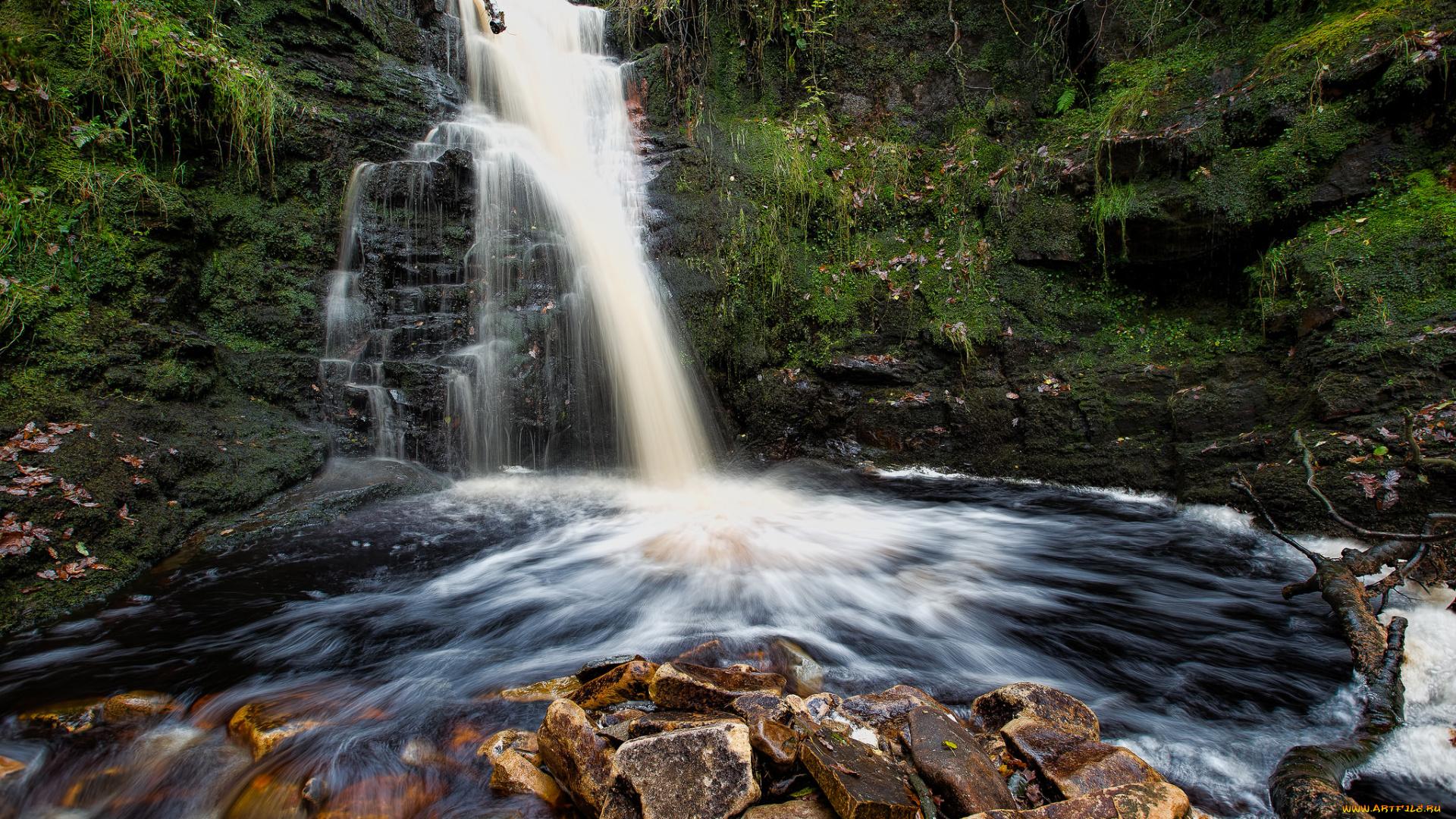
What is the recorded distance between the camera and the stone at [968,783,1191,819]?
1796 mm

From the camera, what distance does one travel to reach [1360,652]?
9.17ft

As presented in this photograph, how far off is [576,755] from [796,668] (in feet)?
4.36

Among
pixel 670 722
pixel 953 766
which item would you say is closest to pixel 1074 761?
pixel 953 766

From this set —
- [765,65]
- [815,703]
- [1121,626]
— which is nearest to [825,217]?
[765,65]

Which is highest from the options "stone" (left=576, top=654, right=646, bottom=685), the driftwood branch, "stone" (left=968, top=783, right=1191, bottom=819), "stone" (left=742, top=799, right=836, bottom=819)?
the driftwood branch

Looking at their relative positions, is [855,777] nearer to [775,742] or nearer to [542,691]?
[775,742]

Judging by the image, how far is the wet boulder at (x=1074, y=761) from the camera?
77.9 inches

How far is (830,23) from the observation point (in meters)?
9.16

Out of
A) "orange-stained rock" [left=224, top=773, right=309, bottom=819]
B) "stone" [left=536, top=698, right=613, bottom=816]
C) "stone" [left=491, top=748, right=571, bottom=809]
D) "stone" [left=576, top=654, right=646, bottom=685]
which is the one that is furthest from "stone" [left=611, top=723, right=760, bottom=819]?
"orange-stained rock" [left=224, top=773, right=309, bottom=819]

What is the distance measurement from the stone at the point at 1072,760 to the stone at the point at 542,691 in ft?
6.35

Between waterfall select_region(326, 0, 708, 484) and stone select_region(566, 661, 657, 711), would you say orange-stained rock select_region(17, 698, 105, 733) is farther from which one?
waterfall select_region(326, 0, 708, 484)

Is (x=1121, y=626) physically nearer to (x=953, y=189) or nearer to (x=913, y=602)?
(x=913, y=602)

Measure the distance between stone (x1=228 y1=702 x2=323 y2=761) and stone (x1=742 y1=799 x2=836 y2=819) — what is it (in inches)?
78.5

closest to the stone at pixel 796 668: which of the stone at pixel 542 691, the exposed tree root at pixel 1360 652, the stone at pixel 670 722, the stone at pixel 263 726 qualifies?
the stone at pixel 670 722
